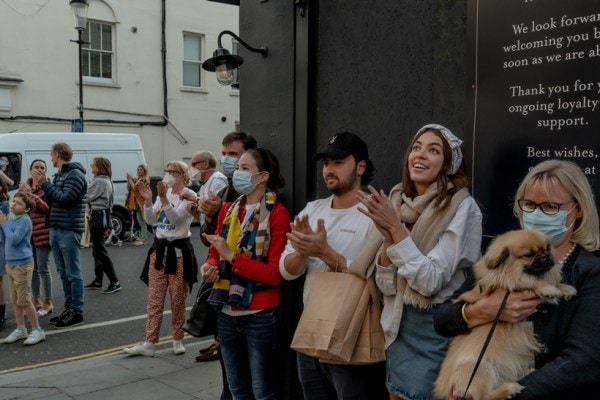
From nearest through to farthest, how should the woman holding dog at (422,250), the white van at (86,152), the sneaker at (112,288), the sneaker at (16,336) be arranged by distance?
1. the woman holding dog at (422,250)
2. the sneaker at (16,336)
3. the sneaker at (112,288)
4. the white van at (86,152)

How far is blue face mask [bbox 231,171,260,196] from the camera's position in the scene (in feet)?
12.6

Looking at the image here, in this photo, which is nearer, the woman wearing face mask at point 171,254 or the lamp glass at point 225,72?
the lamp glass at point 225,72

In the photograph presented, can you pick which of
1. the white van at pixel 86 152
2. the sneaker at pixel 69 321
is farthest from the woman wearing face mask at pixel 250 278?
the white van at pixel 86 152

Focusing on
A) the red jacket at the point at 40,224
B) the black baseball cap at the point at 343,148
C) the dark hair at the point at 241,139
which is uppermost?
the dark hair at the point at 241,139

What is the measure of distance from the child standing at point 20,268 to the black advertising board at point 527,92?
537 centimetres

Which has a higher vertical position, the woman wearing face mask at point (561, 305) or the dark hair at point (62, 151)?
the dark hair at point (62, 151)

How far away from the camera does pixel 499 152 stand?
118 inches

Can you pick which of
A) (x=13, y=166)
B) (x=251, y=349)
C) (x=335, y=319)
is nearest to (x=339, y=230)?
(x=335, y=319)

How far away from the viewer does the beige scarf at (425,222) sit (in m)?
2.61

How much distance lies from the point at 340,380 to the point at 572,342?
4.51ft

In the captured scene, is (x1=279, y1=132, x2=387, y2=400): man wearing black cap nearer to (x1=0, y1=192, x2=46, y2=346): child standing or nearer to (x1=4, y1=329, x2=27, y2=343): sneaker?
(x1=0, y1=192, x2=46, y2=346): child standing

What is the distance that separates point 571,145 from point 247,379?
2636 millimetres

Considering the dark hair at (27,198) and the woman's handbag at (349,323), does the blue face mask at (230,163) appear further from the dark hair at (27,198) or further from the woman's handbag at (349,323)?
the dark hair at (27,198)

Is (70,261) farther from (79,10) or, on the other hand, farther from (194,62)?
(194,62)
